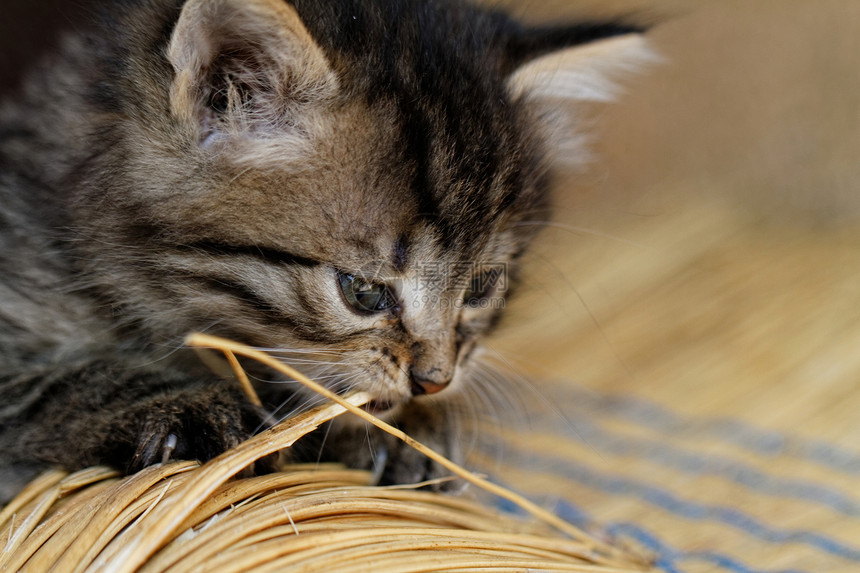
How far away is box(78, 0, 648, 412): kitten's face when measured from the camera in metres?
1.49

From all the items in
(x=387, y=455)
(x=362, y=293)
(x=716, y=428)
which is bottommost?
(x=387, y=455)

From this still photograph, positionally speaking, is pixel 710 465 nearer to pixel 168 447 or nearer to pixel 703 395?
pixel 703 395

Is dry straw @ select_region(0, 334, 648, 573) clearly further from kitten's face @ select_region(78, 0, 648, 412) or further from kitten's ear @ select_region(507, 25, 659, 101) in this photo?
kitten's ear @ select_region(507, 25, 659, 101)

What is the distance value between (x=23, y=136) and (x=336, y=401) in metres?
1.11

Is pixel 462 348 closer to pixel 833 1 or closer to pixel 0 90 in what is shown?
pixel 0 90

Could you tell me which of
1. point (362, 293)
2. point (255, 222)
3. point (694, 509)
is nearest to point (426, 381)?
point (362, 293)

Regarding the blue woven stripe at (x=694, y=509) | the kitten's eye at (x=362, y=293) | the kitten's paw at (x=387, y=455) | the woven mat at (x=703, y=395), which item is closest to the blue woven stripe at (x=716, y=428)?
the woven mat at (x=703, y=395)

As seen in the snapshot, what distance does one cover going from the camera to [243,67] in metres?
1.44

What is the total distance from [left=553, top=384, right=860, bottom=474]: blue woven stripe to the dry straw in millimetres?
646

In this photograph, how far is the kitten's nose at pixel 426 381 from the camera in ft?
5.22

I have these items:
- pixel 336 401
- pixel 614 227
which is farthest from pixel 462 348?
pixel 614 227

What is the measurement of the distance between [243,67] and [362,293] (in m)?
0.46

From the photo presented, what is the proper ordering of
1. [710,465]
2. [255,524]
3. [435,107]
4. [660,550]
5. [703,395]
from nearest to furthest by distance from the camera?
[255,524]
[435,107]
[660,550]
[710,465]
[703,395]

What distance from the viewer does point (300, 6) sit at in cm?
→ 148
